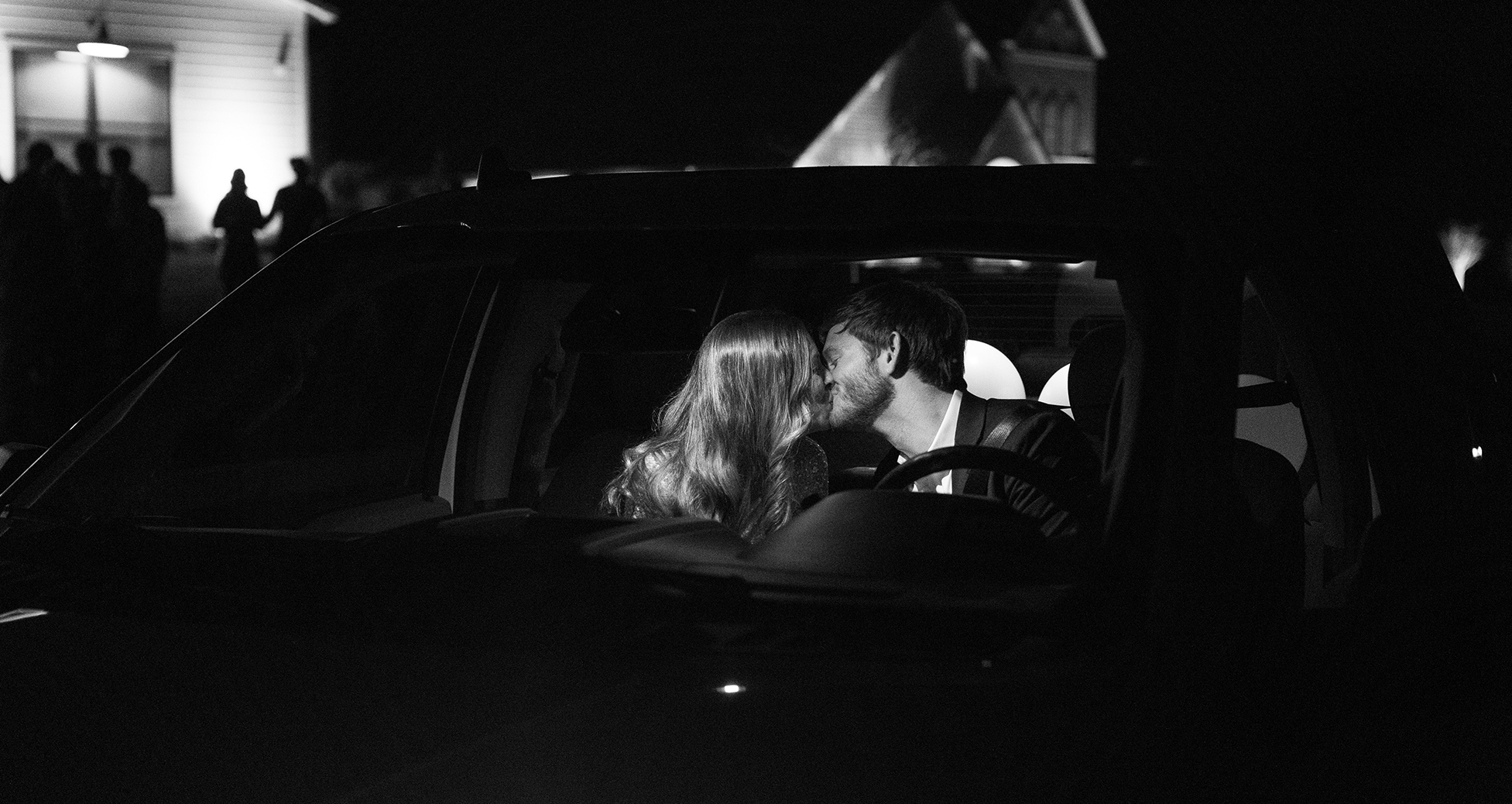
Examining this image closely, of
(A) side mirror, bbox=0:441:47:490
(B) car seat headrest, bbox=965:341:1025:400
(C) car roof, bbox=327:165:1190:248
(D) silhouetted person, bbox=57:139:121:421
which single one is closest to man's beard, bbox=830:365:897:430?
(B) car seat headrest, bbox=965:341:1025:400

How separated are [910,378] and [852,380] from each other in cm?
13

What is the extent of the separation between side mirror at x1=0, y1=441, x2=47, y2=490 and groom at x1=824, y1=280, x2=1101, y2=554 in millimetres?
1553

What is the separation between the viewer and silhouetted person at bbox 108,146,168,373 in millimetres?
12438

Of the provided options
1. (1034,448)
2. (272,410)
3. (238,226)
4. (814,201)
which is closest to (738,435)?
(1034,448)

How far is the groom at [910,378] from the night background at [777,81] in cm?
425

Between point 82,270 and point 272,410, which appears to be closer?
point 272,410

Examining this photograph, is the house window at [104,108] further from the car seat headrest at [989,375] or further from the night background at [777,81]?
the car seat headrest at [989,375]

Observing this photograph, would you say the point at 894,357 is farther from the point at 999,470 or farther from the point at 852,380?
the point at 999,470

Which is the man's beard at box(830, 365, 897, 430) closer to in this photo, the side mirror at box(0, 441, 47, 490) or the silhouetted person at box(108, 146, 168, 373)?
the side mirror at box(0, 441, 47, 490)

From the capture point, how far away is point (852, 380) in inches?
155

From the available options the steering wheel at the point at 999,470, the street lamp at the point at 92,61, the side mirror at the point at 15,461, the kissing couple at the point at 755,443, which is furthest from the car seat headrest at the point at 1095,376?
the street lamp at the point at 92,61

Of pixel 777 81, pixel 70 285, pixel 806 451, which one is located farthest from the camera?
pixel 777 81

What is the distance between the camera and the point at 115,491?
2.77m

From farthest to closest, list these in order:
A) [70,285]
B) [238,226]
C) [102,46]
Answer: [102,46] < [70,285] < [238,226]
